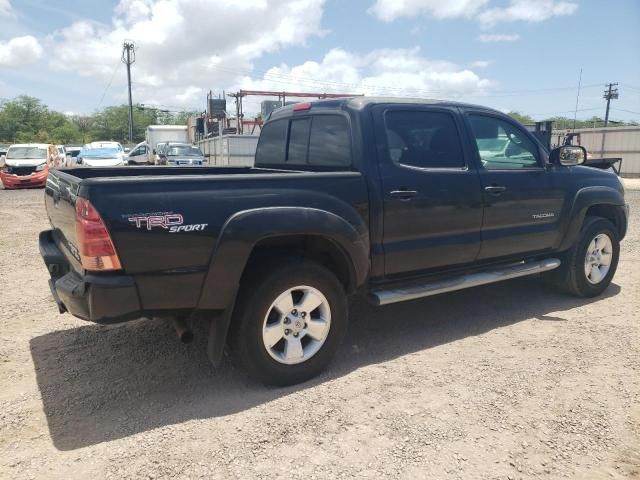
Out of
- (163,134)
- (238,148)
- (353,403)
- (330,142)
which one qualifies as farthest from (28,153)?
(353,403)

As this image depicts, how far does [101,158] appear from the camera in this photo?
21.9 m

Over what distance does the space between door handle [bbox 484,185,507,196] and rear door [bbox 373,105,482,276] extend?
0.40 ft

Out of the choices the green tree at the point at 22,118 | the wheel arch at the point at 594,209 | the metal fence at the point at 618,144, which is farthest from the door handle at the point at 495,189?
the green tree at the point at 22,118

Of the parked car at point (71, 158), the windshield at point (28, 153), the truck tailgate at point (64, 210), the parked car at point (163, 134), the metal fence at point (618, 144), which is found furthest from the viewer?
the parked car at point (163, 134)

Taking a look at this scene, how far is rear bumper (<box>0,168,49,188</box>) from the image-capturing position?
62.0ft

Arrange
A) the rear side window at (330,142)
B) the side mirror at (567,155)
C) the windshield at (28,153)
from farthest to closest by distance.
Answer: the windshield at (28,153) < the side mirror at (567,155) < the rear side window at (330,142)

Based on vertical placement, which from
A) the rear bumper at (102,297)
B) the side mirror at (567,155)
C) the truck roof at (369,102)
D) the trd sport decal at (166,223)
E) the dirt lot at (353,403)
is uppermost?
the truck roof at (369,102)

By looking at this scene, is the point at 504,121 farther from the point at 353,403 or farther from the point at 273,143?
the point at 353,403

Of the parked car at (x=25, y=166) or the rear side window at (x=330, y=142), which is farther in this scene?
the parked car at (x=25, y=166)

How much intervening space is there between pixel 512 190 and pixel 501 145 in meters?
0.46

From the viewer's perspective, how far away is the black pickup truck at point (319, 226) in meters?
2.83

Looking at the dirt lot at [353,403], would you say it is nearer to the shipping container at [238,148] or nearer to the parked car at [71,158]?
the parked car at [71,158]

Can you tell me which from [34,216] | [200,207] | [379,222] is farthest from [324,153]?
[34,216]

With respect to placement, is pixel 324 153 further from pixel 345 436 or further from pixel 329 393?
pixel 345 436
